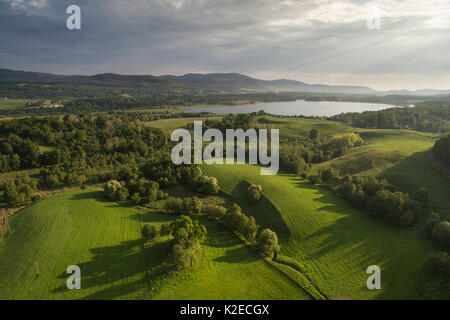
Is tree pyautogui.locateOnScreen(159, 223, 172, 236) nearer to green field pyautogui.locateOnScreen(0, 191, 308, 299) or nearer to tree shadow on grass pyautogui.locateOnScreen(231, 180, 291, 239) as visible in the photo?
green field pyautogui.locateOnScreen(0, 191, 308, 299)

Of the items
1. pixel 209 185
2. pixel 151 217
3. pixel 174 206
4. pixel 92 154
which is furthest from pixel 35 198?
pixel 209 185

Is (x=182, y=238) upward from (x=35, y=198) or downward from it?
downward

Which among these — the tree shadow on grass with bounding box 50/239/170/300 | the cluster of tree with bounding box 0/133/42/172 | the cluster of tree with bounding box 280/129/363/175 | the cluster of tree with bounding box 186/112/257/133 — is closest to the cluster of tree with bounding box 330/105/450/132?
the cluster of tree with bounding box 280/129/363/175

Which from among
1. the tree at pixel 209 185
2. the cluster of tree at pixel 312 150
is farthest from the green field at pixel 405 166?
the tree at pixel 209 185

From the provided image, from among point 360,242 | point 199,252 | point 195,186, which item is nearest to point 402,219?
point 360,242

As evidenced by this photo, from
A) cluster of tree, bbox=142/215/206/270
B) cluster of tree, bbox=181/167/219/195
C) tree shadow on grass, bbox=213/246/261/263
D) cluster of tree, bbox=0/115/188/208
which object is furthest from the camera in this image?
cluster of tree, bbox=0/115/188/208

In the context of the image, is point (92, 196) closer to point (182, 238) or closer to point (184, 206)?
point (184, 206)

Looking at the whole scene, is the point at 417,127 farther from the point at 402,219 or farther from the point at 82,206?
the point at 82,206
